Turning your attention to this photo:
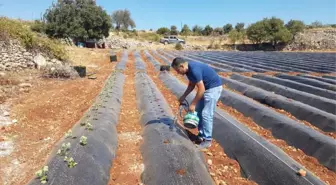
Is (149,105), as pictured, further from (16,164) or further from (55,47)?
(55,47)

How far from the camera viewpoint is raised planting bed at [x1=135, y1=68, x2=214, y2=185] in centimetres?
361

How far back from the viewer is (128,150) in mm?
5016

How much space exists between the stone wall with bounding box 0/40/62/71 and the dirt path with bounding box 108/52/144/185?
607 cm

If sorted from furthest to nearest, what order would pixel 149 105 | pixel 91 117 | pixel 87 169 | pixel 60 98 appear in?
pixel 60 98, pixel 149 105, pixel 91 117, pixel 87 169

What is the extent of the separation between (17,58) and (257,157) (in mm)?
10979

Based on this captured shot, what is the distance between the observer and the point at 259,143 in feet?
15.4

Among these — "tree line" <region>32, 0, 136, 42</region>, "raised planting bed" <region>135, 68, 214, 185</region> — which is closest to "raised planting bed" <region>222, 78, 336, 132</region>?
"raised planting bed" <region>135, 68, 214, 185</region>

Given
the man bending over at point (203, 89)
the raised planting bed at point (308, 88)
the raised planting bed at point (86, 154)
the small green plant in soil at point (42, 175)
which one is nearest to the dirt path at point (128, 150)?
the raised planting bed at point (86, 154)

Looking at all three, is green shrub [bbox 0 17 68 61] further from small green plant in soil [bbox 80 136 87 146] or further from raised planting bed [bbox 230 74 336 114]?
small green plant in soil [bbox 80 136 87 146]

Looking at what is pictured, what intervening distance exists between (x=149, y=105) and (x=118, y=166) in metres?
3.07

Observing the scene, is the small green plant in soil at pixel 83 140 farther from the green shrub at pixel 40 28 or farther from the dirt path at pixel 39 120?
the green shrub at pixel 40 28

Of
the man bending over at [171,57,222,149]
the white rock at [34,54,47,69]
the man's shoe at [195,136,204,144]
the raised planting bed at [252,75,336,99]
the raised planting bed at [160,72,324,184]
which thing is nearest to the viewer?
the raised planting bed at [160,72,324,184]

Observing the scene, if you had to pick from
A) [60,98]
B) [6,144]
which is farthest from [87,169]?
[60,98]

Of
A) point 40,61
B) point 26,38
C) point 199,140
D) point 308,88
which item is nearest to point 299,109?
point 308,88
